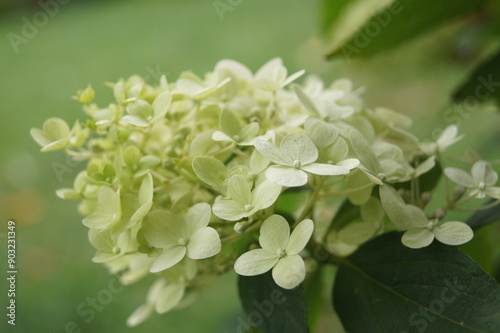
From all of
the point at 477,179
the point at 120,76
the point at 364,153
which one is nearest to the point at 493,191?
the point at 477,179

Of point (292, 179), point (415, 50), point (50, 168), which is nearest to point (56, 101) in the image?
point (50, 168)

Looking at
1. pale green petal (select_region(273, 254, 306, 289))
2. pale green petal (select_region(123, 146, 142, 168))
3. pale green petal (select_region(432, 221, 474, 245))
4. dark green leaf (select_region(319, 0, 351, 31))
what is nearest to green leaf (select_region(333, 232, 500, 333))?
pale green petal (select_region(432, 221, 474, 245))

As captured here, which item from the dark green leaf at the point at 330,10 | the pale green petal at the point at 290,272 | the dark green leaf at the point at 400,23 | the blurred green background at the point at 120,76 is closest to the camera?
the pale green petal at the point at 290,272

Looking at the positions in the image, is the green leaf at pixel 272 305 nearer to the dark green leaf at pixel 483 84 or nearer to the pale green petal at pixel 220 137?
the pale green petal at pixel 220 137

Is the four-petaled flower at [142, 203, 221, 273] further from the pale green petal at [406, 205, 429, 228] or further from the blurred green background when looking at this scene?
the blurred green background

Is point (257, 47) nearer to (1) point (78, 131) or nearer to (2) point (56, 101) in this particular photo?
(2) point (56, 101)

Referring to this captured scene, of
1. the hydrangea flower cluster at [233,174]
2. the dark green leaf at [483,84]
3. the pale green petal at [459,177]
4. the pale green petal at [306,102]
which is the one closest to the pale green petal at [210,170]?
the hydrangea flower cluster at [233,174]
